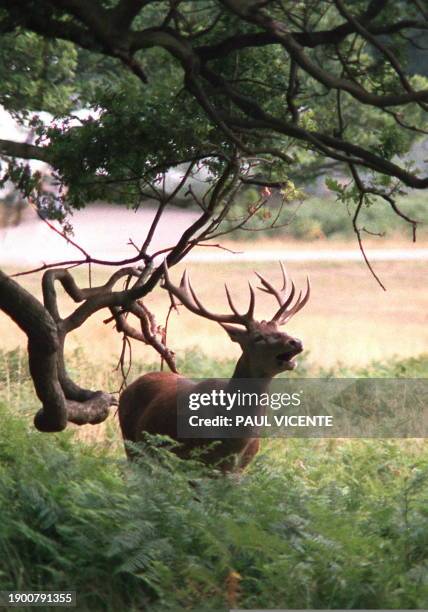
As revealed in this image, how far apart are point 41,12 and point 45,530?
259 cm

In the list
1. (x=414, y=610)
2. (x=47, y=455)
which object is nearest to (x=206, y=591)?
(x=414, y=610)

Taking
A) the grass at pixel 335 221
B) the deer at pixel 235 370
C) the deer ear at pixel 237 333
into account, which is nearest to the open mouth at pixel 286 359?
the deer at pixel 235 370

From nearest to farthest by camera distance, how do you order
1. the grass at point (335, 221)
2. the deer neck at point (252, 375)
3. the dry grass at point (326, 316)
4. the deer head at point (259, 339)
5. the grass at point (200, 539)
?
the grass at point (200, 539)
the deer head at point (259, 339)
the deer neck at point (252, 375)
the dry grass at point (326, 316)
the grass at point (335, 221)

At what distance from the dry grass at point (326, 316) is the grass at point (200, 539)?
7632mm

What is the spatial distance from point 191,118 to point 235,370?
2273mm

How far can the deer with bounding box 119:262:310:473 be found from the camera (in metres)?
8.93

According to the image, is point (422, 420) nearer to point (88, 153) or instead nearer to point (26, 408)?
point (26, 408)

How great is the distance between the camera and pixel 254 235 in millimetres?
31172

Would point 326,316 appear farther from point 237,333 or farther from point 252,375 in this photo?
point 252,375

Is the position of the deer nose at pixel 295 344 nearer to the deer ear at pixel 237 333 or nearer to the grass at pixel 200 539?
the deer ear at pixel 237 333

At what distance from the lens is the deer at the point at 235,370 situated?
29.3ft

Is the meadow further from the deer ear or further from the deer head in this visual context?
the deer ear

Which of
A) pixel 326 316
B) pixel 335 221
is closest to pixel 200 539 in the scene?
pixel 326 316

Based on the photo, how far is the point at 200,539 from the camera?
6633 mm
